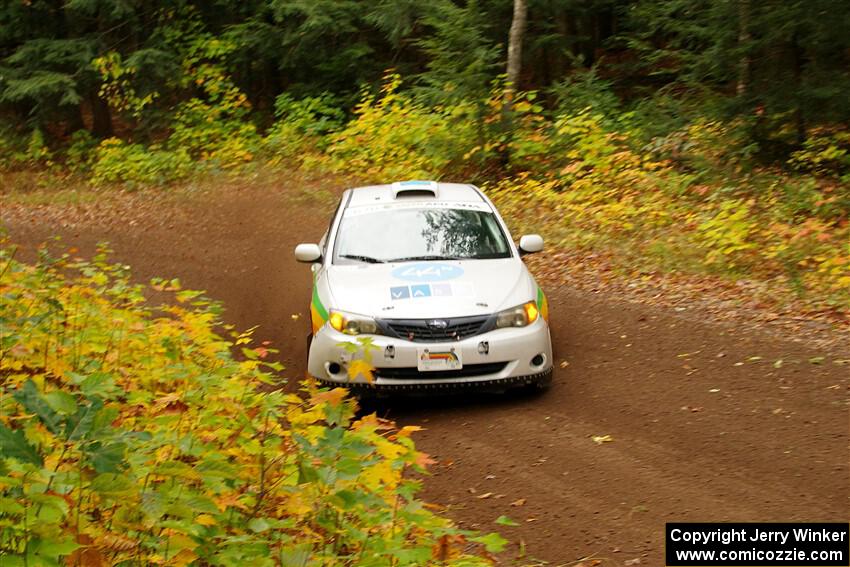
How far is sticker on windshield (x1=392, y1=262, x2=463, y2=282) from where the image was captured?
8.09m

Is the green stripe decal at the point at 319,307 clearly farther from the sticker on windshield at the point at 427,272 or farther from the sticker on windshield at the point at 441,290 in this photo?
the sticker on windshield at the point at 441,290

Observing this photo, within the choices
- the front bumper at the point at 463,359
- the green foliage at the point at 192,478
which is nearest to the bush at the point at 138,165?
the front bumper at the point at 463,359

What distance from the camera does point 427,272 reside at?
8.22m

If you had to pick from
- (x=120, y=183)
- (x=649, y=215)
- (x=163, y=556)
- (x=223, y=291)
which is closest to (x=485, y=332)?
(x=163, y=556)

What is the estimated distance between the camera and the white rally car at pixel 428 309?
7.54 metres

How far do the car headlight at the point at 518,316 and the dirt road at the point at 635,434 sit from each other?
2.31ft

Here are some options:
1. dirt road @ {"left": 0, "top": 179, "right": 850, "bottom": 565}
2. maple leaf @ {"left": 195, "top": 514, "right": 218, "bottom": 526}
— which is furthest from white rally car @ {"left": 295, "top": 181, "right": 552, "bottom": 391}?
maple leaf @ {"left": 195, "top": 514, "right": 218, "bottom": 526}

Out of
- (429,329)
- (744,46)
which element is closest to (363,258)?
(429,329)

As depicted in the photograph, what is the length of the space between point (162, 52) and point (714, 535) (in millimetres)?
23965

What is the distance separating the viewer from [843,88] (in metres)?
13.6

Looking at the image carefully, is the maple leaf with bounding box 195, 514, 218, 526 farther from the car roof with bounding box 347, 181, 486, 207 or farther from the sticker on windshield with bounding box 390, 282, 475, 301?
the car roof with bounding box 347, 181, 486, 207

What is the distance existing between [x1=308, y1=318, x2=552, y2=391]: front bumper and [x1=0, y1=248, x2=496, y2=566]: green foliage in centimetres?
191

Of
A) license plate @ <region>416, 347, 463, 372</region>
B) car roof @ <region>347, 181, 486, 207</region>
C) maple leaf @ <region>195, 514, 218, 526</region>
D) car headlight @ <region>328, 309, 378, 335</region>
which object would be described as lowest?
license plate @ <region>416, 347, 463, 372</region>

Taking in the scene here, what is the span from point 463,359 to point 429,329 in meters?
0.38
